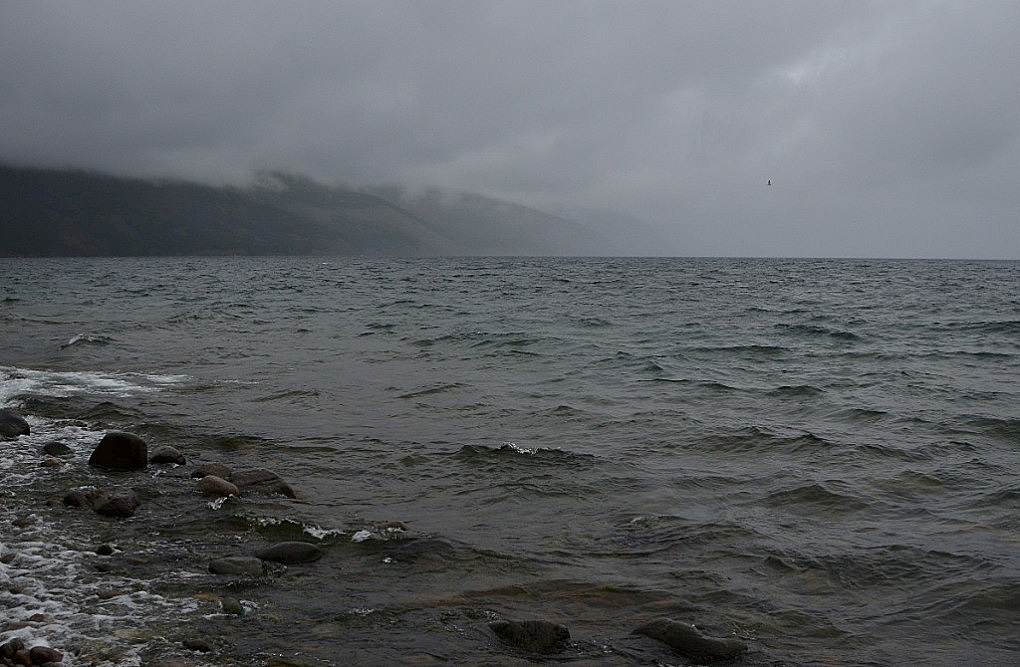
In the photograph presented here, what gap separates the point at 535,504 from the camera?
364 inches

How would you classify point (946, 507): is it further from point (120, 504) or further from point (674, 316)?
point (674, 316)

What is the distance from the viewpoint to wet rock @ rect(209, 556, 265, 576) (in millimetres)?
6672

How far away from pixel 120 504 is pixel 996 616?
8.89 m

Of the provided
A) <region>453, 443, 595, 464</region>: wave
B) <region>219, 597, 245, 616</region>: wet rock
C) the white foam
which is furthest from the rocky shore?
the white foam

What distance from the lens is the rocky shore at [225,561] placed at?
5.16 metres

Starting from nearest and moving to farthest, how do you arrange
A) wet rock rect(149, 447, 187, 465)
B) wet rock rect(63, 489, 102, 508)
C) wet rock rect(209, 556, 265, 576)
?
wet rock rect(209, 556, 265, 576) < wet rock rect(63, 489, 102, 508) < wet rock rect(149, 447, 187, 465)

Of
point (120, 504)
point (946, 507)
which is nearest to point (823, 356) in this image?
point (946, 507)

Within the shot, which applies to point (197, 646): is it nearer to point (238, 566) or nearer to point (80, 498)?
point (238, 566)

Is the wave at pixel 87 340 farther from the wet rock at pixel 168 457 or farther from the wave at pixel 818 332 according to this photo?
the wave at pixel 818 332

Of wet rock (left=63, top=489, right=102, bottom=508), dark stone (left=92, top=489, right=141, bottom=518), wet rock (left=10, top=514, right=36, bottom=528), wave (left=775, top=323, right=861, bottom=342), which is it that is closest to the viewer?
wet rock (left=10, top=514, right=36, bottom=528)

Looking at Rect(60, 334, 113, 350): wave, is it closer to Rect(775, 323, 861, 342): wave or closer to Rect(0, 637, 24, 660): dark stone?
Rect(0, 637, 24, 660): dark stone

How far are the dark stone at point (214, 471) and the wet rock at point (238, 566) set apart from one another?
112 inches

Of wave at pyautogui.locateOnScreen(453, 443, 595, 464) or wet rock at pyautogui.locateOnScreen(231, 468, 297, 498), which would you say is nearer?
wet rock at pyautogui.locateOnScreen(231, 468, 297, 498)

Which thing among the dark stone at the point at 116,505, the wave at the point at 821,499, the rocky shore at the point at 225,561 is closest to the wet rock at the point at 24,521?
the rocky shore at the point at 225,561
